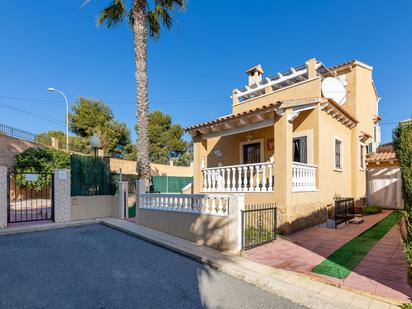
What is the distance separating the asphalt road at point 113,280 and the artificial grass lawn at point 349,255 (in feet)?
4.86

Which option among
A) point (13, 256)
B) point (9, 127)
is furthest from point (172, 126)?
point (13, 256)

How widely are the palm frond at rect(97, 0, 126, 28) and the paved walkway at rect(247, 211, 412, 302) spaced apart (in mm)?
12960

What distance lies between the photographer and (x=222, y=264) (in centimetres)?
532

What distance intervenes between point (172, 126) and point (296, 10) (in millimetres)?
27964

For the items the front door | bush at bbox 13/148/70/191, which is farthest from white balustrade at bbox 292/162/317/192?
bush at bbox 13/148/70/191

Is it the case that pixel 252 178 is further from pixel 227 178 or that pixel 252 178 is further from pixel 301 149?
pixel 301 149

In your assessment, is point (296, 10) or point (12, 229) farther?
point (296, 10)

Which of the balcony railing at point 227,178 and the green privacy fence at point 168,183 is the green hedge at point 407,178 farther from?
the green privacy fence at point 168,183

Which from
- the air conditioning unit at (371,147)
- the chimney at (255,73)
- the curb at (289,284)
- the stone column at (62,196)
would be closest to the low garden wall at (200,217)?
the curb at (289,284)

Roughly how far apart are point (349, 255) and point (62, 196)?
11.2m

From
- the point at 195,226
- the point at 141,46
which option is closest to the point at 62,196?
the point at 195,226

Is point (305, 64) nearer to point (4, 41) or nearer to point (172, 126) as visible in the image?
point (4, 41)

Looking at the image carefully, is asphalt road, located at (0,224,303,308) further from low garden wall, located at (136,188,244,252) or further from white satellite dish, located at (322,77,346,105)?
white satellite dish, located at (322,77,346,105)

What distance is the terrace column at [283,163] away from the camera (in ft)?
25.9
